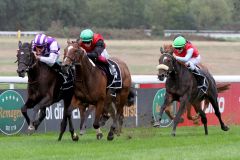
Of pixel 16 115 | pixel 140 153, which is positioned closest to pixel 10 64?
pixel 16 115

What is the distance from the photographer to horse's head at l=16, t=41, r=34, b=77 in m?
12.5

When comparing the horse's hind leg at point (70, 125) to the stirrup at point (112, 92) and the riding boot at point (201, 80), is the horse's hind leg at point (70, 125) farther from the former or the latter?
the riding boot at point (201, 80)

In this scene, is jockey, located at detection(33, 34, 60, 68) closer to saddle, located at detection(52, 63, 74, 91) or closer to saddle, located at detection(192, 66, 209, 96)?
saddle, located at detection(52, 63, 74, 91)

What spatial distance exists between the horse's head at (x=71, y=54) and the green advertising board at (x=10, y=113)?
116 inches

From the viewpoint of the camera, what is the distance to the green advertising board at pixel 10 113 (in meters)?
14.6

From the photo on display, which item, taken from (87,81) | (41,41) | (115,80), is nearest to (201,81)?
(115,80)

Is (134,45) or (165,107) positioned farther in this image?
(134,45)

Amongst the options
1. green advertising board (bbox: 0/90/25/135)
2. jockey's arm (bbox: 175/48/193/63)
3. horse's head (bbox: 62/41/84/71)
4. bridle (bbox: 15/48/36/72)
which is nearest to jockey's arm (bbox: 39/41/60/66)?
bridle (bbox: 15/48/36/72)

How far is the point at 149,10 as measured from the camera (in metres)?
68.1

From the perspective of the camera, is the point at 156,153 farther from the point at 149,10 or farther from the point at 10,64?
the point at 149,10

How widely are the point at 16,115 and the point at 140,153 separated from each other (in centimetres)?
492

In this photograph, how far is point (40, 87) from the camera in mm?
12922

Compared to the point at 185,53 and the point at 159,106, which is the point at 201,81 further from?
the point at 159,106

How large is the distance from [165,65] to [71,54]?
2.28 m
